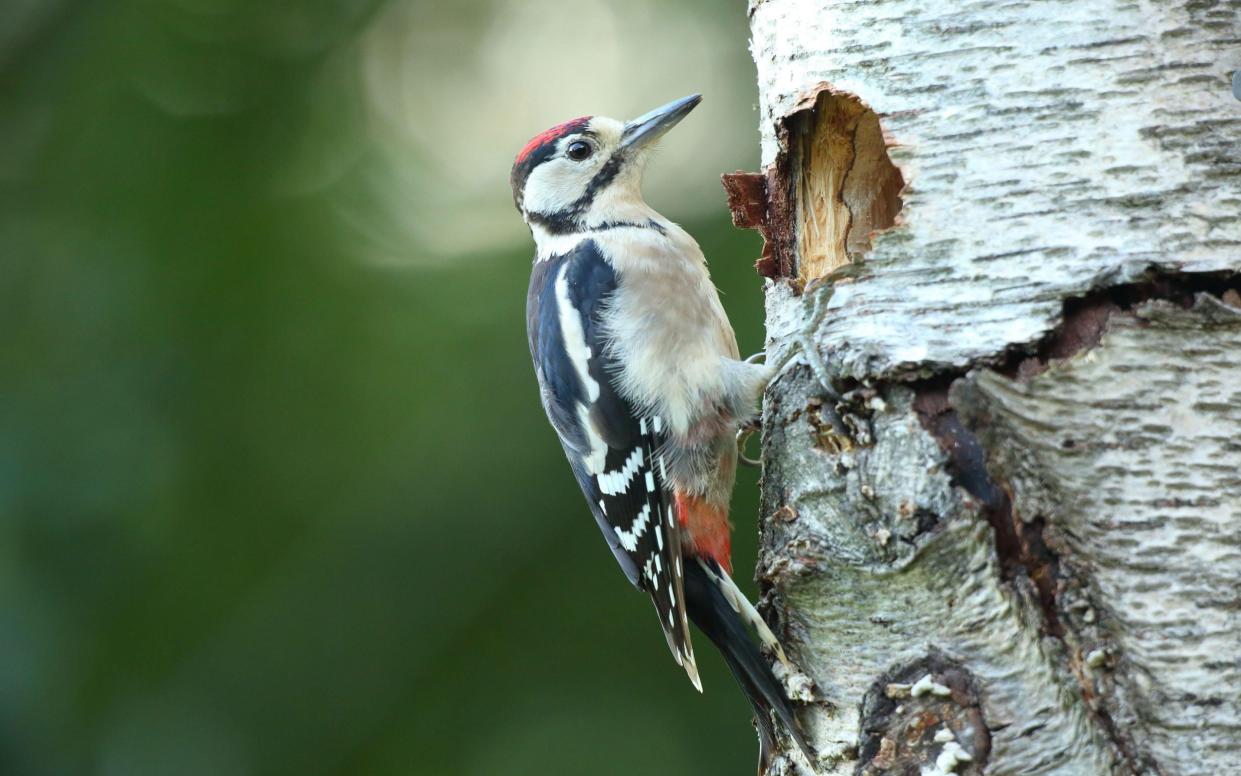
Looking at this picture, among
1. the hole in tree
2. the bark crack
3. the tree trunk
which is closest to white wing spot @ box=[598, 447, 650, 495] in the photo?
the hole in tree

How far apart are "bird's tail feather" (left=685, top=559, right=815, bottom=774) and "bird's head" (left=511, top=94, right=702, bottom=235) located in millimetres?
1159

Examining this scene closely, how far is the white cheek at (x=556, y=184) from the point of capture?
345 centimetres

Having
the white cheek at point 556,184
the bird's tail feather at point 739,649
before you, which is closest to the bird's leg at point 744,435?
the bird's tail feather at point 739,649

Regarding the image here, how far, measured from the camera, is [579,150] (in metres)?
3.44

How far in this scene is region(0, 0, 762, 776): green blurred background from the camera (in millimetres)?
3701

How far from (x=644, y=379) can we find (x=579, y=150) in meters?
0.85

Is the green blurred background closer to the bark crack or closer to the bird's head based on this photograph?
the bird's head

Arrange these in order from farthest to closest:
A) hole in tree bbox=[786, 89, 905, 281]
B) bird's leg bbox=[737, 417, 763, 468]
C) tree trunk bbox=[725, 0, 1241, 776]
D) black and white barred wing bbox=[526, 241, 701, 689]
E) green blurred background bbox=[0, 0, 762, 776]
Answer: green blurred background bbox=[0, 0, 762, 776]
bird's leg bbox=[737, 417, 763, 468]
black and white barred wing bbox=[526, 241, 701, 689]
hole in tree bbox=[786, 89, 905, 281]
tree trunk bbox=[725, 0, 1241, 776]

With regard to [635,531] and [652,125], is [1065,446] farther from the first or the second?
[652,125]

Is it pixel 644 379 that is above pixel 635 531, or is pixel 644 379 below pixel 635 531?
above

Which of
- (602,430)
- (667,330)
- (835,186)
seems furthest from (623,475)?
(835,186)

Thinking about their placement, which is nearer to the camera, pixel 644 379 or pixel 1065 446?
pixel 1065 446

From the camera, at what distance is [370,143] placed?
4.28 metres

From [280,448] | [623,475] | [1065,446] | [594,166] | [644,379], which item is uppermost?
[594,166]
